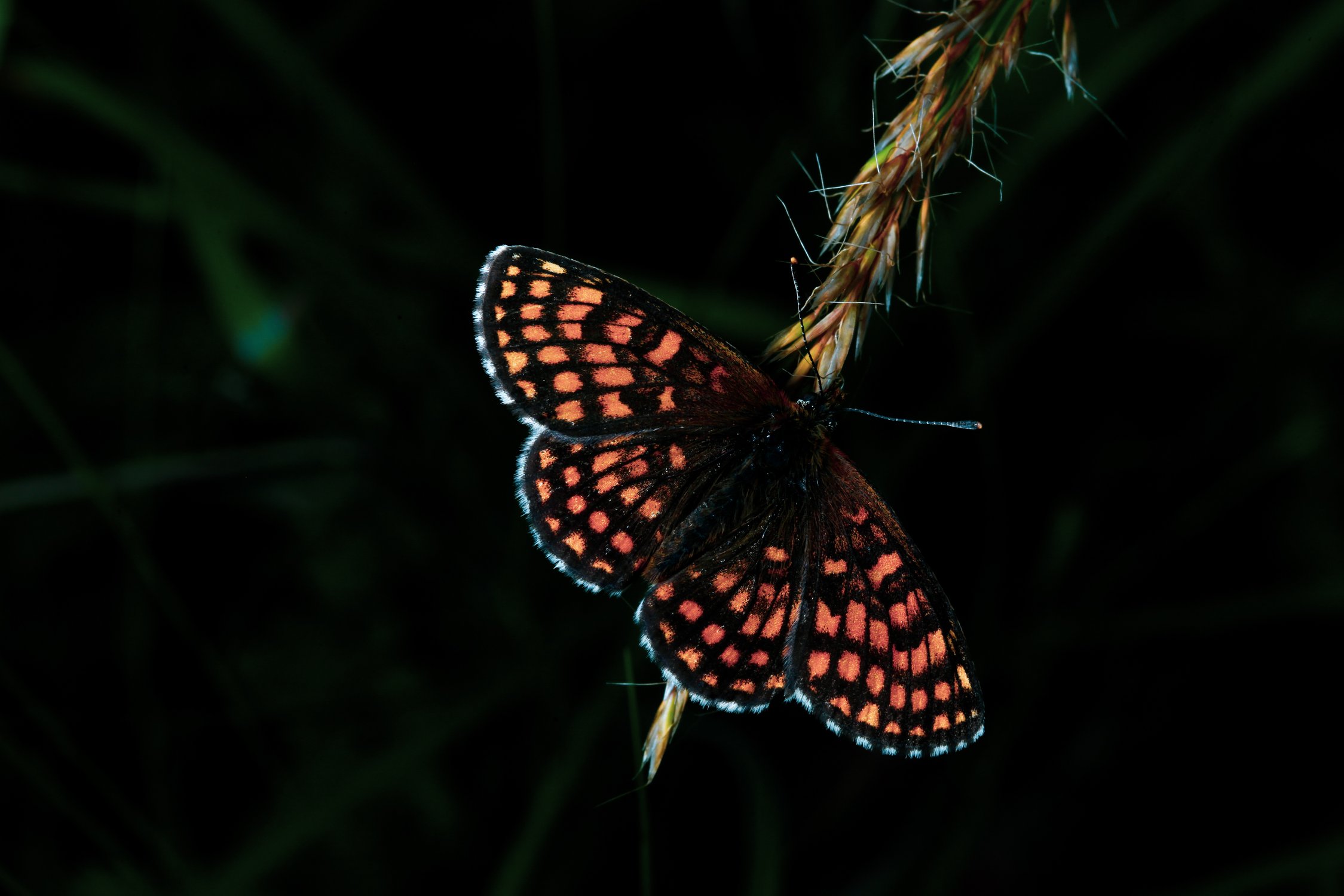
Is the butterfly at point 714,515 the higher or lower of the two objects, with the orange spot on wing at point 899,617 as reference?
higher

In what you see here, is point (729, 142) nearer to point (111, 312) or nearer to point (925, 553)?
point (925, 553)

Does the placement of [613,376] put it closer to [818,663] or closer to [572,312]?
[572,312]

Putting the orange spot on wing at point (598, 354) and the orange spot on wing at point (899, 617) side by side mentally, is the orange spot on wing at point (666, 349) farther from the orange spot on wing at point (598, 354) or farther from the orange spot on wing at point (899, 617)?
the orange spot on wing at point (899, 617)

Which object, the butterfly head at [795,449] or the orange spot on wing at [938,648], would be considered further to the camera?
the butterfly head at [795,449]

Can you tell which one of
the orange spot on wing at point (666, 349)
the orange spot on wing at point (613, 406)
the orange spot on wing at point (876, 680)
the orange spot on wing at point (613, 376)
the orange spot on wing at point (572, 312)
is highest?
the orange spot on wing at point (572, 312)

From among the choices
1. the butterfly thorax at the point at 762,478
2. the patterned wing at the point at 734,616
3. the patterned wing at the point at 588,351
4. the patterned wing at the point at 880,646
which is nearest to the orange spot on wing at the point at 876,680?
the patterned wing at the point at 880,646

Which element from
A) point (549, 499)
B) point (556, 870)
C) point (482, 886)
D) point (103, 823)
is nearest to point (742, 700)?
point (549, 499)
